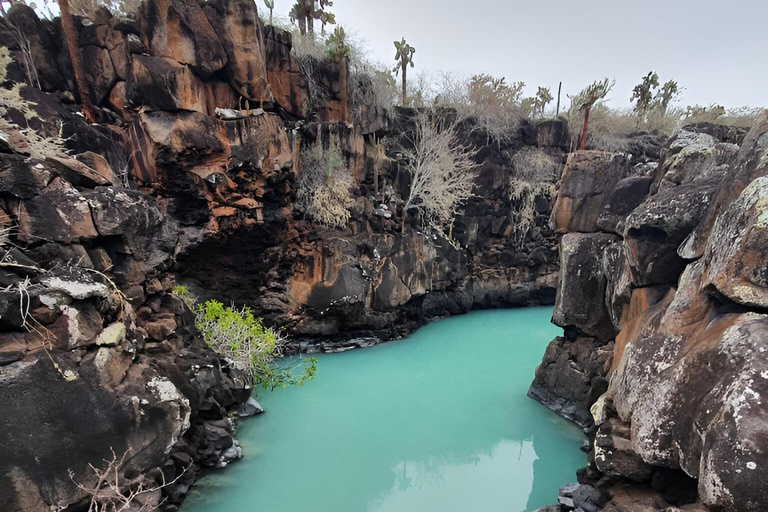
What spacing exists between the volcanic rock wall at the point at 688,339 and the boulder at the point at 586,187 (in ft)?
1.88

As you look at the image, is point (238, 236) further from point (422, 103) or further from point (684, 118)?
point (684, 118)

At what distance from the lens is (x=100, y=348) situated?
12.2ft

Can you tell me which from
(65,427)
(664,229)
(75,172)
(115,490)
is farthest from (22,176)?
(664,229)

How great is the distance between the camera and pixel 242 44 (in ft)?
27.0

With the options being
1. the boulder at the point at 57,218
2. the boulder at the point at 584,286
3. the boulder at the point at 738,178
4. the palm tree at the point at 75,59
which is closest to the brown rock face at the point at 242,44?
the palm tree at the point at 75,59

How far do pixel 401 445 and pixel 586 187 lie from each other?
5.25m

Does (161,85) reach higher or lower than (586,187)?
higher

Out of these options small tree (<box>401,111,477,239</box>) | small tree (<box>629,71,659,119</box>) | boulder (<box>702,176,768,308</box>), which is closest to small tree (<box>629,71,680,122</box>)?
small tree (<box>629,71,659,119</box>)

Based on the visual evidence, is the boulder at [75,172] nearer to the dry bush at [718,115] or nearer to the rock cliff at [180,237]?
the rock cliff at [180,237]

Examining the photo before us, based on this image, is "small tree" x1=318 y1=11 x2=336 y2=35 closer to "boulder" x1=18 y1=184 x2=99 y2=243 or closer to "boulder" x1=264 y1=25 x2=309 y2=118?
"boulder" x1=264 y1=25 x2=309 y2=118

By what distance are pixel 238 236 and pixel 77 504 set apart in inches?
256

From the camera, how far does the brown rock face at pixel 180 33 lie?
7.50m

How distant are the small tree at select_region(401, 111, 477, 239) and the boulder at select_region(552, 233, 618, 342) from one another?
19.6ft

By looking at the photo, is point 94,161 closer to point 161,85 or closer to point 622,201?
point 161,85
